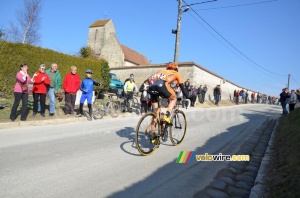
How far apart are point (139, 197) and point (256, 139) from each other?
6107 mm

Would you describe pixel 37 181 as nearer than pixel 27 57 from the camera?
Yes

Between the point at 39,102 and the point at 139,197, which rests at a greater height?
the point at 39,102

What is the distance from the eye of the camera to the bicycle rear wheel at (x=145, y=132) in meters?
5.52

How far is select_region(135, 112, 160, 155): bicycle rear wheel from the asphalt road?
178mm

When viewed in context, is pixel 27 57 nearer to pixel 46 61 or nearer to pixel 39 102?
pixel 46 61

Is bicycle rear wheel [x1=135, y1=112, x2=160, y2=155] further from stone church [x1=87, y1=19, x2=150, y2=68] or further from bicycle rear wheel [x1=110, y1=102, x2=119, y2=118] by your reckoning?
stone church [x1=87, y1=19, x2=150, y2=68]

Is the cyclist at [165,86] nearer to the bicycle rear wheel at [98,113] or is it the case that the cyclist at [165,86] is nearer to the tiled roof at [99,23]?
the bicycle rear wheel at [98,113]

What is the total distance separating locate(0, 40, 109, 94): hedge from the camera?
13.2 metres

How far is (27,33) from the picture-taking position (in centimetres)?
4034

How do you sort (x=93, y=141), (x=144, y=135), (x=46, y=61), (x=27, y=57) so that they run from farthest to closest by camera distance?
1. (x=46, y=61)
2. (x=27, y=57)
3. (x=93, y=141)
4. (x=144, y=135)

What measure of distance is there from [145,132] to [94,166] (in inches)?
60.9

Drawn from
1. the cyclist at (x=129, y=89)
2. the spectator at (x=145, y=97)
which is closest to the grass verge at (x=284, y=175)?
A: the spectator at (x=145, y=97)

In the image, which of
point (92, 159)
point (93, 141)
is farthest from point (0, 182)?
point (93, 141)

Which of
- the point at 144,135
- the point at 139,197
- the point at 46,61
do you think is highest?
the point at 46,61
